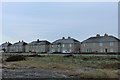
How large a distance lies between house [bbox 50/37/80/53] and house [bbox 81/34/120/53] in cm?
616

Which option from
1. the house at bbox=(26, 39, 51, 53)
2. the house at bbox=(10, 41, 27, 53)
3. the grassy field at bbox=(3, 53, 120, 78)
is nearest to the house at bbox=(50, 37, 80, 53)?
the house at bbox=(26, 39, 51, 53)

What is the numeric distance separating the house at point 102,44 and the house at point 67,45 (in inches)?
242

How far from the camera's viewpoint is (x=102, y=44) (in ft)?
206

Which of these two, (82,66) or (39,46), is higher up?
(39,46)

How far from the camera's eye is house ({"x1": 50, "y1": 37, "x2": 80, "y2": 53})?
7356 centimetres

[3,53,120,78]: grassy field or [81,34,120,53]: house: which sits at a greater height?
[81,34,120,53]: house

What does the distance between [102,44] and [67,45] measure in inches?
677

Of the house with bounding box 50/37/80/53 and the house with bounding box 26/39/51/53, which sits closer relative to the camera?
the house with bounding box 50/37/80/53

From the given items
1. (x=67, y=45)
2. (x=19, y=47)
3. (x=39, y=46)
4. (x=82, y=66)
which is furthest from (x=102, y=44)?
(x=19, y=47)

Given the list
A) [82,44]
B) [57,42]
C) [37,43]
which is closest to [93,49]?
[82,44]

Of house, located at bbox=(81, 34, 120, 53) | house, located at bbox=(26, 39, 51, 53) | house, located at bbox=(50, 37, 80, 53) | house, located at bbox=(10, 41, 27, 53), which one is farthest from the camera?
house, located at bbox=(10, 41, 27, 53)

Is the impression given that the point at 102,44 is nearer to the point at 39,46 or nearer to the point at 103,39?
the point at 103,39

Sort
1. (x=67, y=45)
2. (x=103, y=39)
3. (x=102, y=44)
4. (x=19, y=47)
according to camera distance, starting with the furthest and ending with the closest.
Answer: (x=19, y=47)
(x=67, y=45)
(x=103, y=39)
(x=102, y=44)

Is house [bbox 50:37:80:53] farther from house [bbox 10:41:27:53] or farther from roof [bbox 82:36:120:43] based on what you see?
house [bbox 10:41:27:53]
